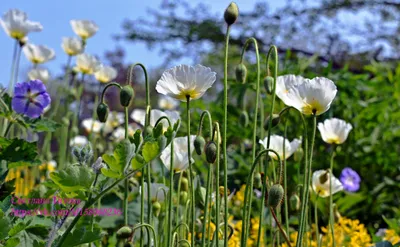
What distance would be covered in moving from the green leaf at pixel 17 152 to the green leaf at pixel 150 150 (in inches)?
22.8

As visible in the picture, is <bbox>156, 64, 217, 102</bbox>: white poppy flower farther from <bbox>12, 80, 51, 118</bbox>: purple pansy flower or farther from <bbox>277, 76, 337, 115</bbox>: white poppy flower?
<bbox>12, 80, 51, 118</bbox>: purple pansy flower

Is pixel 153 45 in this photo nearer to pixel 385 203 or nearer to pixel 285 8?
pixel 285 8

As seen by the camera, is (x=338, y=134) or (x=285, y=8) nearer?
(x=338, y=134)

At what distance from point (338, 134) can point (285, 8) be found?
6253mm

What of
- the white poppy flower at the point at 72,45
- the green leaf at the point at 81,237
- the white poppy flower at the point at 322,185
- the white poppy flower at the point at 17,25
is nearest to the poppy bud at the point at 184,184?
the white poppy flower at the point at 322,185

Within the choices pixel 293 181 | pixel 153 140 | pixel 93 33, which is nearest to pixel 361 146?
pixel 293 181

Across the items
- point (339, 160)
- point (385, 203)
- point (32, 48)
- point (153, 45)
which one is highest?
point (153, 45)

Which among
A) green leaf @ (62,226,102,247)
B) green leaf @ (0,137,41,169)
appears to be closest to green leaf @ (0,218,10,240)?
green leaf @ (62,226,102,247)

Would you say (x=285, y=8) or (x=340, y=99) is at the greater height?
(x=285, y=8)

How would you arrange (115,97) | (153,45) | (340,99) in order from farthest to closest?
(115,97)
(153,45)
(340,99)

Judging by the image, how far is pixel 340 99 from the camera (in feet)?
8.78

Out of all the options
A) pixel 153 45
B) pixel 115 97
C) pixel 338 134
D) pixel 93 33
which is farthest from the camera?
pixel 115 97

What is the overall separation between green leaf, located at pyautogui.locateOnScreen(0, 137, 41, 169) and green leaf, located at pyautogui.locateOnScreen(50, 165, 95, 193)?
20.2 inches

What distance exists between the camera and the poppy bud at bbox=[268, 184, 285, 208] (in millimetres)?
927
